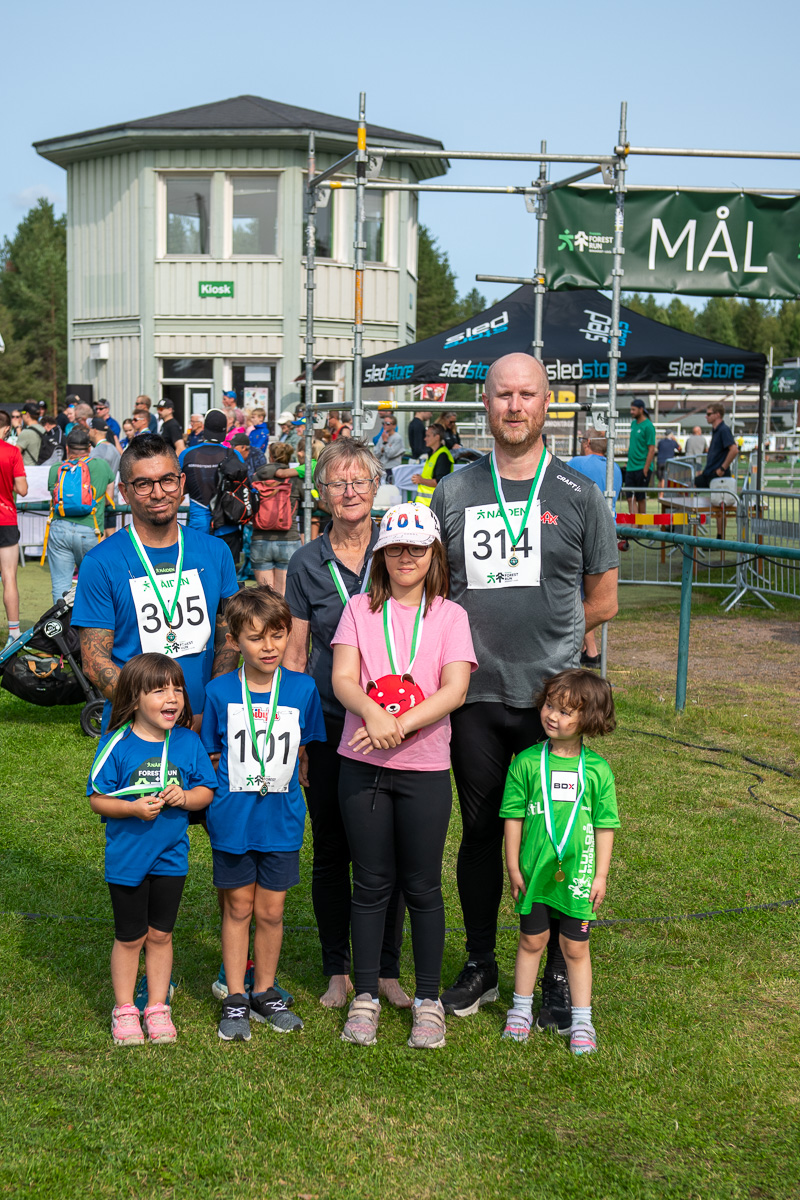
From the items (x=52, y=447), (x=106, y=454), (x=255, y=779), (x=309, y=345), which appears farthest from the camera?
(x=52, y=447)

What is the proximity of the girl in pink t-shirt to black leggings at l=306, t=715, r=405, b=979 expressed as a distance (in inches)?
10.3

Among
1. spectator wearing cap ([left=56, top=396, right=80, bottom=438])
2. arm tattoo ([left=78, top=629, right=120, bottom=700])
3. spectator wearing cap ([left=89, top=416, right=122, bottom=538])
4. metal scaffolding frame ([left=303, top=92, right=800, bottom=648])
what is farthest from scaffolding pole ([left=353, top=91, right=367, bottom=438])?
spectator wearing cap ([left=56, top=396, right=80, bottom=438])

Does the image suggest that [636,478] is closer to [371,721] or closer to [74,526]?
[74,526]

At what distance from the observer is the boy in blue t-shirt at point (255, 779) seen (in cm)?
373

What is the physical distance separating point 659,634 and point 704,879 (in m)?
6.71

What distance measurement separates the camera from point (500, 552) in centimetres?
383

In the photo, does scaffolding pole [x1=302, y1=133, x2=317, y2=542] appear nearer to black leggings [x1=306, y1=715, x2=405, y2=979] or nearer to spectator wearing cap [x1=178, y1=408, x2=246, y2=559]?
spectator wearing cap [x1=178, y1=408, x2=246, y2=559]

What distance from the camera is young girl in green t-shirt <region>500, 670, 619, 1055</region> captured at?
367 centimetres

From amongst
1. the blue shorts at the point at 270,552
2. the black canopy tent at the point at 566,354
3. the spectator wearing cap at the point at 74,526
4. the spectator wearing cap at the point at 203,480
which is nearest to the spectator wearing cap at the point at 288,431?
the black canopy tent at the point at 566,354

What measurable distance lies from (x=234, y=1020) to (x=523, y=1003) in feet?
3.10

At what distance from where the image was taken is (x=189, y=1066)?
356cm

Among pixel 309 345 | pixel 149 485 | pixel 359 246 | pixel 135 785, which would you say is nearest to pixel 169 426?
pixel 309 345

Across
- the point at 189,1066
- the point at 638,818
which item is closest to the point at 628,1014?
the point at 189,1066

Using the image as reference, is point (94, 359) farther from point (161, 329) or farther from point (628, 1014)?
point (628, 1014)
